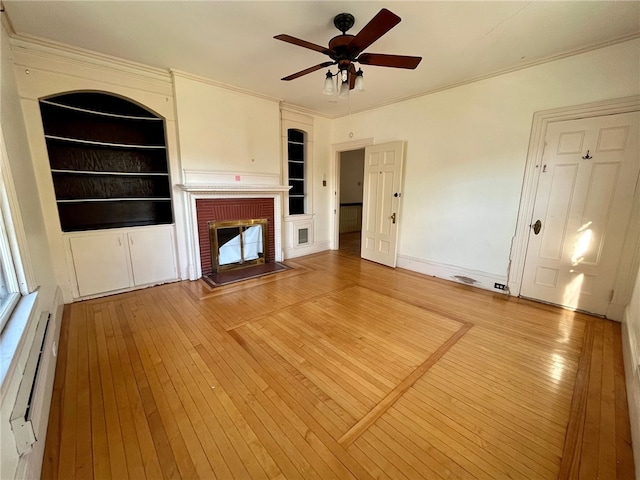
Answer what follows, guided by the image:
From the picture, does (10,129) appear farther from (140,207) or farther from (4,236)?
(140,207)

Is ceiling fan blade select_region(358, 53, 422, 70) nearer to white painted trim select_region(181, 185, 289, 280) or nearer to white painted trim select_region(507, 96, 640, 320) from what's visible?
white painted trim select_region(507, 96, 640, 320)

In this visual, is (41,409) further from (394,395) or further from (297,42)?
(297,42)

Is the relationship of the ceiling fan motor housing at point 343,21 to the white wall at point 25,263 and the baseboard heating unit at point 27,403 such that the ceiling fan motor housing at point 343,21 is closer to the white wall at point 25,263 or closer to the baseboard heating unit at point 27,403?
the white wall at point 25,263

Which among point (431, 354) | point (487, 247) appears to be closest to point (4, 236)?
point (431, 354)

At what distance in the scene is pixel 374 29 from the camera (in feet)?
5.98

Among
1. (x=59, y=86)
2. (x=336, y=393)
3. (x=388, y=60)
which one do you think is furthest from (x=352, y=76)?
(x=59, y=86)

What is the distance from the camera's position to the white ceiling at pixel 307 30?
210cm

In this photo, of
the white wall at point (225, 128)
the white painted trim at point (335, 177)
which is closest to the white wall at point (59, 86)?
the white wall at point (225, 128)

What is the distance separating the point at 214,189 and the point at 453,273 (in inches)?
150

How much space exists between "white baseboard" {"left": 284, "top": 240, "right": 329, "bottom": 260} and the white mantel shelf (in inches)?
49.6

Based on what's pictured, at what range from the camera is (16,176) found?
2.01 m

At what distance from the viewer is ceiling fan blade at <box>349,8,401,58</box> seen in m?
1.65

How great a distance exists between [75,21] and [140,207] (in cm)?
212

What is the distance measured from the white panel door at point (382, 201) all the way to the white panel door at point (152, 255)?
3.31m
